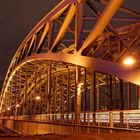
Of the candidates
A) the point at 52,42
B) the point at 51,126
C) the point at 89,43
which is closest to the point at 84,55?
the point at 89,43

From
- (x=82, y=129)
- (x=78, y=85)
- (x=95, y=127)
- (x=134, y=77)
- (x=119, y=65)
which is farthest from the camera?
(x=78, y=85)

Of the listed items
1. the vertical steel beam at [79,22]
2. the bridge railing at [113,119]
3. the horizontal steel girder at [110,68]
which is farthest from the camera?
the vertical steel beam at [79,22]

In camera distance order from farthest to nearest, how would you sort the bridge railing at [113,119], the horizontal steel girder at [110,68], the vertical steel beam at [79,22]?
the vertical steel beam at [79,22]
the horizontal steel girder at [110,68]
the bridge railing at [113,119]

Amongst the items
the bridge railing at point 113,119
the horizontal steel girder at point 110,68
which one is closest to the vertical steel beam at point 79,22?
the horizontal steel girder at point 110,68

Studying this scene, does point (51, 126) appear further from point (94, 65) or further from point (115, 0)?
point (115, 0)

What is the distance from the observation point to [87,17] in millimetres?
26203

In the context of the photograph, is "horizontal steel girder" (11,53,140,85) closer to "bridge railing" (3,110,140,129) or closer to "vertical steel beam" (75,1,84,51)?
"vertical steel beam" (75,1,84,51)

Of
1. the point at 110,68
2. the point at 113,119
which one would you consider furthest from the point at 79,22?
the point at 113,119

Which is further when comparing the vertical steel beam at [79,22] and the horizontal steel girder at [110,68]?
the vertical steel beam at [79,22]

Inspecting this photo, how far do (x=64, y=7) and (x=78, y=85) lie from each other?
6.42 meters

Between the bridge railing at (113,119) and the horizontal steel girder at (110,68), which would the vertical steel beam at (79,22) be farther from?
the bridge railing at (113,119)

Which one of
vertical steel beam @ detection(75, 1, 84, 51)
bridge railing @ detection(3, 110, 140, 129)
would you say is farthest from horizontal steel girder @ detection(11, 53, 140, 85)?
bridge railing @ detection(3, 110, 140, 129)

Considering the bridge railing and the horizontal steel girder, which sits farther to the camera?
the horizontal steel girder

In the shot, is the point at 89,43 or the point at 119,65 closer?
the point at 119,65
